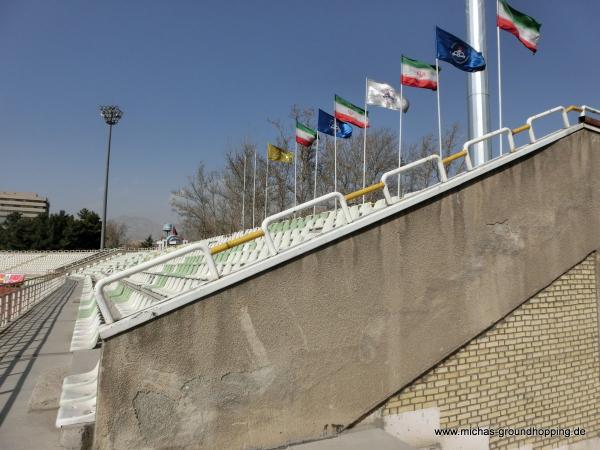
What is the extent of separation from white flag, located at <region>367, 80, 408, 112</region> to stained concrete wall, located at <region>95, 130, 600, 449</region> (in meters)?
5.78

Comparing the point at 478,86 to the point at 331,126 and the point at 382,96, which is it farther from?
the point at 331,126

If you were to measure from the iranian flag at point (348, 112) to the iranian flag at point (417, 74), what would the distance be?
2.18 meters

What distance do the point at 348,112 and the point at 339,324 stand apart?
9.57m

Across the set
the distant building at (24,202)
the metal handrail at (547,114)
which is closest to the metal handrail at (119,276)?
the metal handrail at (547,114)

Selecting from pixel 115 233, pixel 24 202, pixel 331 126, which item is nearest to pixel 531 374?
pixel 331 126

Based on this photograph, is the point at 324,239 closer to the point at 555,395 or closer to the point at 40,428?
the point at 40,428

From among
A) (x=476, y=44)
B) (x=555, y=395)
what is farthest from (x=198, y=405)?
(x=476, y=44)

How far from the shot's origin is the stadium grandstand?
3.82 metres

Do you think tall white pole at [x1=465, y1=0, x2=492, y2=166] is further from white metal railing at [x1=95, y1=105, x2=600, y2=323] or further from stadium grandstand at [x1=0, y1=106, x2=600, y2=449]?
stadium grandstand at [x1=0, y1=106, x2=600, y2=449]

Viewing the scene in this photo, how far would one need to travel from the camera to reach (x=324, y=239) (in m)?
4.55

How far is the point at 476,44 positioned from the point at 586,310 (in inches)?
398

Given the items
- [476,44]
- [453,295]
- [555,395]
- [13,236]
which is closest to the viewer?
[453,295]

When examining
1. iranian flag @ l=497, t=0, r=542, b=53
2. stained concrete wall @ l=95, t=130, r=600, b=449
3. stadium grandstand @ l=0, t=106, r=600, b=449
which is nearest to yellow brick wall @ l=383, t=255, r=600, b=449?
stadium grandstand @ l=0, t=106, r=600, b=449

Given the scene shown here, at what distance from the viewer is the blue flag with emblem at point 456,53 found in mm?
10242
